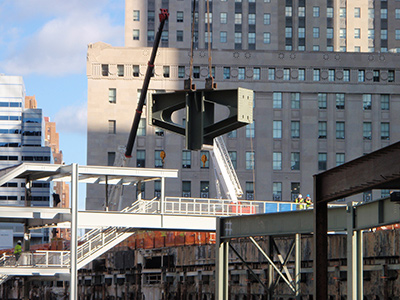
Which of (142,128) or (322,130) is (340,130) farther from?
(142,128)

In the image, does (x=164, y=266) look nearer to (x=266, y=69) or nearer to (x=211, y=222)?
(x=211, y=222)

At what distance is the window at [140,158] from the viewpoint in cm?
9856

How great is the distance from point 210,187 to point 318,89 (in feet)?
62.8

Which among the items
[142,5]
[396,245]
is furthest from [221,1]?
[396,245]

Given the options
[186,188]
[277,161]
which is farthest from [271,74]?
[186,188]

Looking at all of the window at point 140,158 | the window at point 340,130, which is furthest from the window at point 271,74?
the window at point 140,158

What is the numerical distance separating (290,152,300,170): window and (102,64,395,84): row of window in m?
9.79

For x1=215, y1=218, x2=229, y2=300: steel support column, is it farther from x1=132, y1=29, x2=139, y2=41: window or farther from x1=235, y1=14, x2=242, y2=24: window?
x1=132, y1=29, x2=139, y2=41: window

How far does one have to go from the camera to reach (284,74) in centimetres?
9975

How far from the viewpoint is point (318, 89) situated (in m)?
100

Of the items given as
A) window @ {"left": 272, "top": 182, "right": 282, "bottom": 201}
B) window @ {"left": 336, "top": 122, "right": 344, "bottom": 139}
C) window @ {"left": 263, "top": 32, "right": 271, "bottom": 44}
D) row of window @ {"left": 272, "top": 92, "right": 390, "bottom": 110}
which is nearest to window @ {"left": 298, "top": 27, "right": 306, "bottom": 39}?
window @ {"left": 263, "top": 32, "right": 271, "bottom": 44}

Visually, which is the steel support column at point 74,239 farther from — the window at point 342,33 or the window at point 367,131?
the window at point 342,33

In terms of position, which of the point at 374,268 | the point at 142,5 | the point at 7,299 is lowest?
the point at 7,299

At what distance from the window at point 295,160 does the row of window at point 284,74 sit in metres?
9.79
